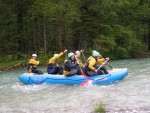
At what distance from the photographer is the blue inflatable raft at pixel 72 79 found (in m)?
14.3

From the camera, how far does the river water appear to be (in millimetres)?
9906

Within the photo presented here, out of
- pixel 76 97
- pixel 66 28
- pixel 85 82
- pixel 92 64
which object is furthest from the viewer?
pixel 66 28

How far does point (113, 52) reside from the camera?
31.9 meters

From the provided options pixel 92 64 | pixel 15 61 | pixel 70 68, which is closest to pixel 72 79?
pixel 70 68

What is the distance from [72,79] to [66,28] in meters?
15.6

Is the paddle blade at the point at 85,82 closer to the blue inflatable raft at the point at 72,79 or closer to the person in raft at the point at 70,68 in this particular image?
the blue inflatable raft at the point at 72,79

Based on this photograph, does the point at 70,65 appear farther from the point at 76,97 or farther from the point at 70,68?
the point at 76,97

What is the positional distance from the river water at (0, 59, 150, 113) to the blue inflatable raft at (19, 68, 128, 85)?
1.03ft

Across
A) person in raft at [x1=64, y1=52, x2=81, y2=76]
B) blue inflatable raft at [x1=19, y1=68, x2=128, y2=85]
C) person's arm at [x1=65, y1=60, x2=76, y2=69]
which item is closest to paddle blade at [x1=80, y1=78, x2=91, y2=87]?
blue inflatable raft at [x1=19, y1=68, x2=128, y2=85]

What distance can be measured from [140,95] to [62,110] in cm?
300

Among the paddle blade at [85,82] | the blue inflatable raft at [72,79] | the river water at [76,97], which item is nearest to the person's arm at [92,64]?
the blue inflatable raft at [72,79]

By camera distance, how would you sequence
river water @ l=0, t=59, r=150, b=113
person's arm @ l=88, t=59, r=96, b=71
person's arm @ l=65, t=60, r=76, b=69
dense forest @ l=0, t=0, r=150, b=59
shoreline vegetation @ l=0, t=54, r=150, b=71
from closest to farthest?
1. river water @ l=0, t=59, r=150, b=113
2. person's arm @ l=88, t=59, r=96, b=71
3. person's arm @ l=65, t=60, r=76, b=69
4. shoreline vegetation @ l=0, t=54, r=150, b=71
5. dense forest @ l=0, t=0, r=150, b=59

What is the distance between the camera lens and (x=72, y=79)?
14.6 m

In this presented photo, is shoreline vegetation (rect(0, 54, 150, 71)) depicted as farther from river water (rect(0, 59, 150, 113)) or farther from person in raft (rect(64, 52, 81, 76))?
person in raft (rect(64, 52, 81, 76))
